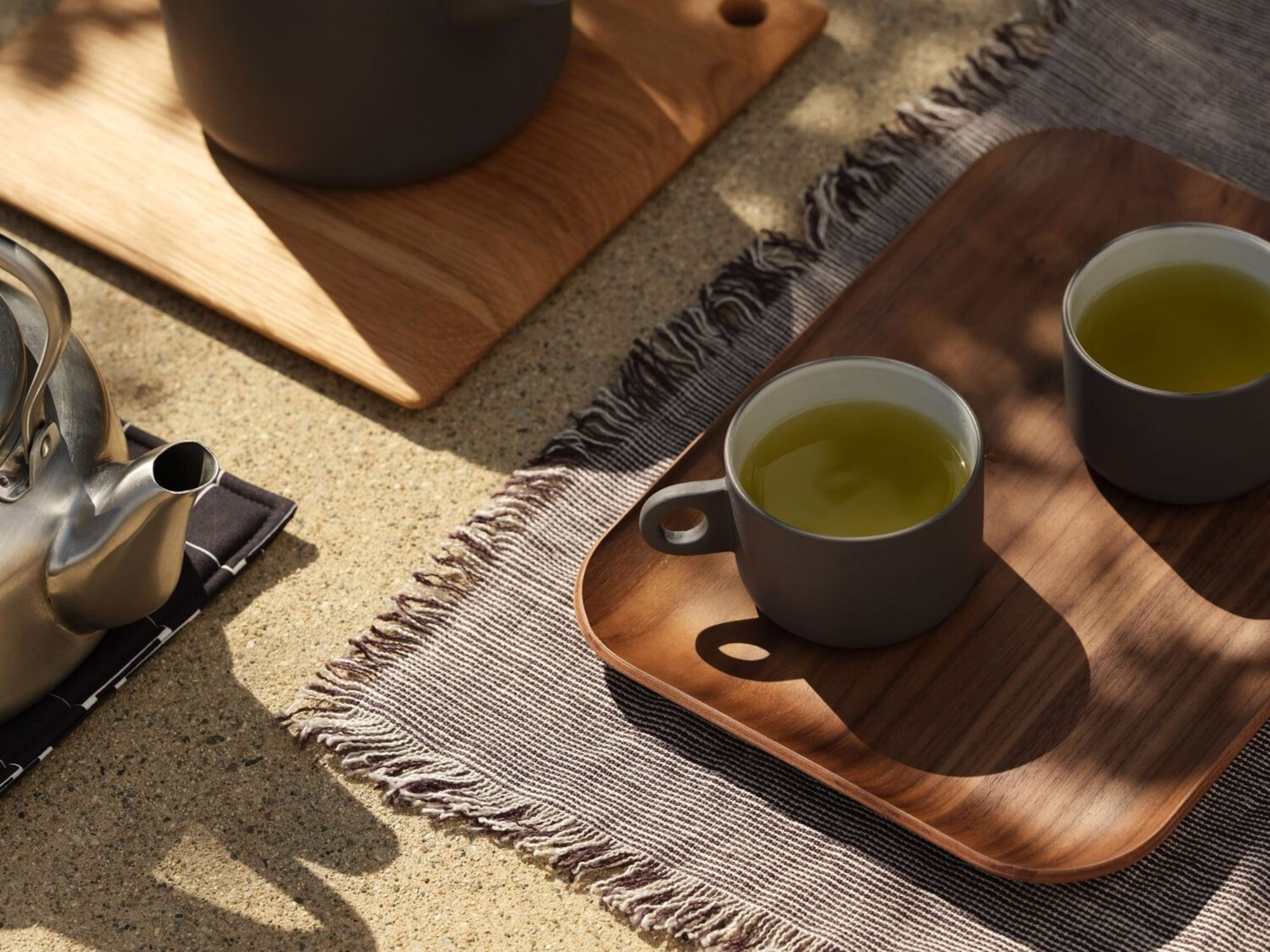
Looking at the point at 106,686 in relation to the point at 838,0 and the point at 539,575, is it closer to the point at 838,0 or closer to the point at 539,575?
the point at 539,575

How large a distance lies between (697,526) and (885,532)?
0.33ft

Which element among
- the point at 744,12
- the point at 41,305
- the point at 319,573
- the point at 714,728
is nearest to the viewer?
the point at 41,305

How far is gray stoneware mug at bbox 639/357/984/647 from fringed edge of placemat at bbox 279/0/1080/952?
150 millimetres

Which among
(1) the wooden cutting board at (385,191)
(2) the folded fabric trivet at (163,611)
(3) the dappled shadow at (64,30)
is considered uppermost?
(3) the dappled shadow at (64,30)

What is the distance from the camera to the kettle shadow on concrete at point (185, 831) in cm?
81

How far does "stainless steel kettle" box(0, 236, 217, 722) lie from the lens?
2.46ft

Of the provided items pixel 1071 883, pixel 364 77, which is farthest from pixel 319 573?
pixel 1071 883

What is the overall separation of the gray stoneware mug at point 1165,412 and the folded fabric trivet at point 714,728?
0.14 metres

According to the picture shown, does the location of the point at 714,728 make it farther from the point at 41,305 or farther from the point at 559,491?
the point at 41,305

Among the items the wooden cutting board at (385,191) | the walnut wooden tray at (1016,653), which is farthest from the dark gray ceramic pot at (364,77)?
the walnut wooden tray at (1016,653)

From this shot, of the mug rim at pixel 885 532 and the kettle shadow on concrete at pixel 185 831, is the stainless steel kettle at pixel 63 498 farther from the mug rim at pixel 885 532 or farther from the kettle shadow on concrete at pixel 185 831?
the mug rim at pixel 885 532

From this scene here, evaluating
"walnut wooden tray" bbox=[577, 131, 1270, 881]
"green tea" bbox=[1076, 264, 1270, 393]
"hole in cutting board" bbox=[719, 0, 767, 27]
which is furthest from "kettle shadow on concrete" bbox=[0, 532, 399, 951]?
"hole in cutting board" bbox=[719, 0, 767, 27]

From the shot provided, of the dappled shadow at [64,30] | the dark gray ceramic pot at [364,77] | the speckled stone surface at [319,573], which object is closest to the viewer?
the speckled stone surface at [319,573]

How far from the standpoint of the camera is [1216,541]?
0.83m
